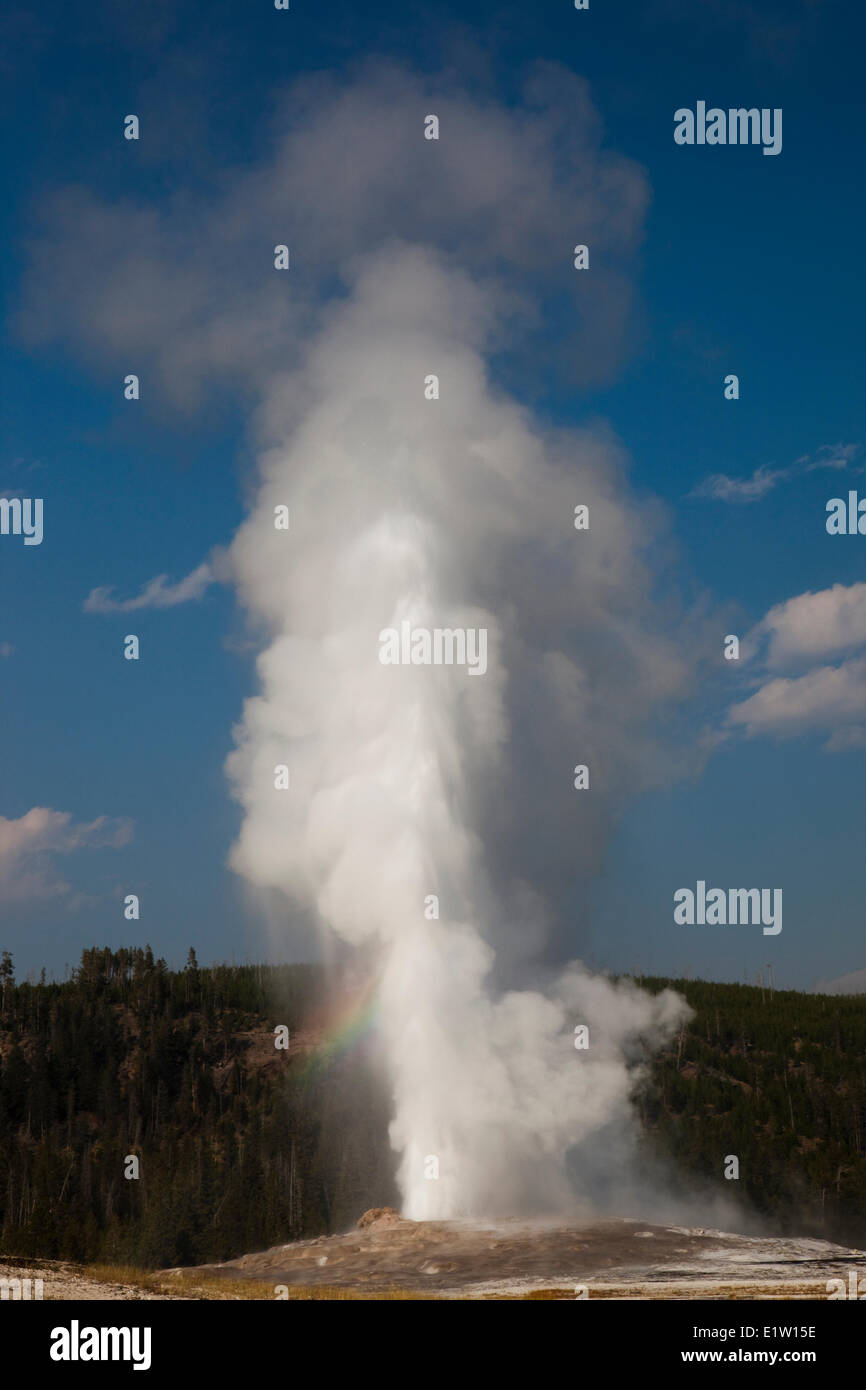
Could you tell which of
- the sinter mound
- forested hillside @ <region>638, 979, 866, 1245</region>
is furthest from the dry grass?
forested hillside @ <region>638, 979, 866, 1245</region>

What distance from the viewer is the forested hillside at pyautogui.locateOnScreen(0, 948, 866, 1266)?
91.1 metres

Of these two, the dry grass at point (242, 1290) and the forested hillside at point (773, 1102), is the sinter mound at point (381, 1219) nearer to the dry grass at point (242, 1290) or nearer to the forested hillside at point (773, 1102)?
the dry grass at point (242, 1290)

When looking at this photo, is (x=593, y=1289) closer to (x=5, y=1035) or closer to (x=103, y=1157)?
(x=103, y=1157)

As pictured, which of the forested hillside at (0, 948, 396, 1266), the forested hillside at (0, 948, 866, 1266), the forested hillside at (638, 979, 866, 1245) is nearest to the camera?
the forested hillside at (0, 948, 396, 1266)

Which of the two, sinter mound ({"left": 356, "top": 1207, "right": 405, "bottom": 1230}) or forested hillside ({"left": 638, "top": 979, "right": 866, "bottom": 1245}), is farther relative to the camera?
forested hillside ({"left": 638, "top": 979, "right": 866, "bottom": 1245})

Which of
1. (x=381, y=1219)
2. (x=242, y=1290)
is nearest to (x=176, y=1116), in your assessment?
(x=381, y=1219)

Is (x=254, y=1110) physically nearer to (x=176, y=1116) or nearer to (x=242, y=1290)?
(x=176, y=1116)

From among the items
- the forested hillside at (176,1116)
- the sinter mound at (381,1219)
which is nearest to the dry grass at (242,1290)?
the sinter mound at (381,1219)

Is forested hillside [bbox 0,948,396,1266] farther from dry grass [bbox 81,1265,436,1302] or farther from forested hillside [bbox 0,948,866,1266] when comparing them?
dry grass [bbox 81,1265,436,1302]

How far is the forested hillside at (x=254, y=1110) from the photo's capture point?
91.1 meters
